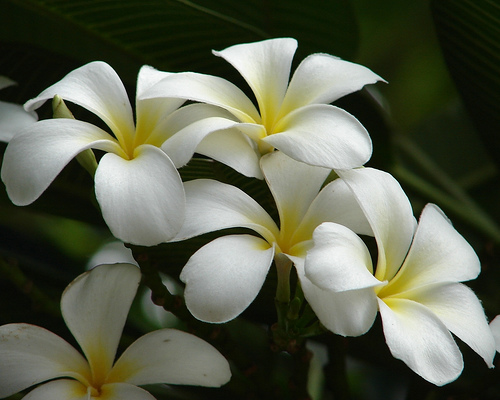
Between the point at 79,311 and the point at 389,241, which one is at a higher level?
the point at 389,241

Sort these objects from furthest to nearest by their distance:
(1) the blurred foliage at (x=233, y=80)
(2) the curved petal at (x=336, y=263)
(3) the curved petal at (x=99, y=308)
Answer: (1) the blurred foliage at (x=233, y=80) < (3) the curved petal at (x=99, y=308) < (2) the curved petal at (x=336, y=263)

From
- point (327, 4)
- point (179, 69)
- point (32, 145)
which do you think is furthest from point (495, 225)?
point (32, 145)

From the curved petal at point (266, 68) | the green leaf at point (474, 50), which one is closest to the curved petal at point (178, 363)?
the curved petal at point (266, 68)

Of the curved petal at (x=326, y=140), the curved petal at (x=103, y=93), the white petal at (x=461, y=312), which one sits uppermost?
the curved petal at (x=326, y=140)

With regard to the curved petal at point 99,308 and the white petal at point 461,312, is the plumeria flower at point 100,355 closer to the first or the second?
the curved petal at point 99,308

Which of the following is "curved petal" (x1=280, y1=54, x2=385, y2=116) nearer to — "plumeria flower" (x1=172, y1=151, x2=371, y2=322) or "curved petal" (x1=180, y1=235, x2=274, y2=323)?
"plumeria flower" (x1=172, y1=151, x2=371, y2=322)

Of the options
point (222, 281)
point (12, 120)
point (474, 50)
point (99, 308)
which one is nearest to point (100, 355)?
point (99, 308)

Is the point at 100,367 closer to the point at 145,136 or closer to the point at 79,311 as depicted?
the point at 79,311
